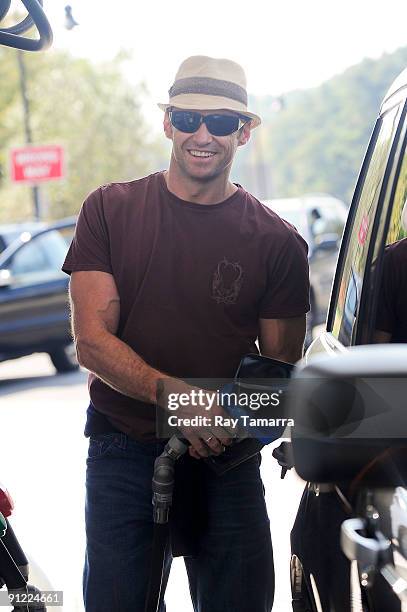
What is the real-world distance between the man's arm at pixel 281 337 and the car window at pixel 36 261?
11.7 meters

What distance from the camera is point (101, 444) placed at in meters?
3.58

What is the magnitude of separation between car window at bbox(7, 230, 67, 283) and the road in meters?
1.21

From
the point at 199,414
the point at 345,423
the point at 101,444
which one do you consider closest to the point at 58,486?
the point at 101,444

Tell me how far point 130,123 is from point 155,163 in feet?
19.6

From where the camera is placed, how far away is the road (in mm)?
6121

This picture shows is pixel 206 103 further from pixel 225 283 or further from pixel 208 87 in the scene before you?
pixel 225 283

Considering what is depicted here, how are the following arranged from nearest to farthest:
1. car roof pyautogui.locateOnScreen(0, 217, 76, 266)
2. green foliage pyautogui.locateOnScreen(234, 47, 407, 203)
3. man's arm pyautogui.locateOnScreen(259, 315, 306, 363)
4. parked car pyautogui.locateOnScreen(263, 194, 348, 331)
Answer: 1. man's arm pyautogui.locateOnScreen(259, 315, 306, 363)
2. car roof pyautogui.locateOnScreen(0, 217, 76, 266)
3. parked car pyautogui.locateOnScreen(263, 194, 348, 331)
4. green foliage pyautogui.locateOnScreen(234, 47, 407, 203)

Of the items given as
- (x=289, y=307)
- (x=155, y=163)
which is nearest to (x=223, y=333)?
(x=289, y=307)

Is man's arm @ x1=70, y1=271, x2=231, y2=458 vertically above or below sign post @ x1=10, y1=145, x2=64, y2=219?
above

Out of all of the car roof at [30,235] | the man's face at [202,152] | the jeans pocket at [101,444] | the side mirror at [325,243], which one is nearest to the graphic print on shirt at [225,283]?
the man's face at [202,152]

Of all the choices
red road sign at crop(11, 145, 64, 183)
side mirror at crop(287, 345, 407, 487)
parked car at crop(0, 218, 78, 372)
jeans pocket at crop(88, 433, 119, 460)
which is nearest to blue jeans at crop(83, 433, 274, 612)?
jeans pocket at crop(88, 433, 119, 460)

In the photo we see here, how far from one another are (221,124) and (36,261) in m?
11.9

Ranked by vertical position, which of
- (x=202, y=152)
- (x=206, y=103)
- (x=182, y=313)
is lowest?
(x=182, y=313)

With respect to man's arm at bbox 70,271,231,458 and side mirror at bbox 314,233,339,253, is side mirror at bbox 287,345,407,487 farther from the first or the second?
side mirror at bbox 314,233,339,253
